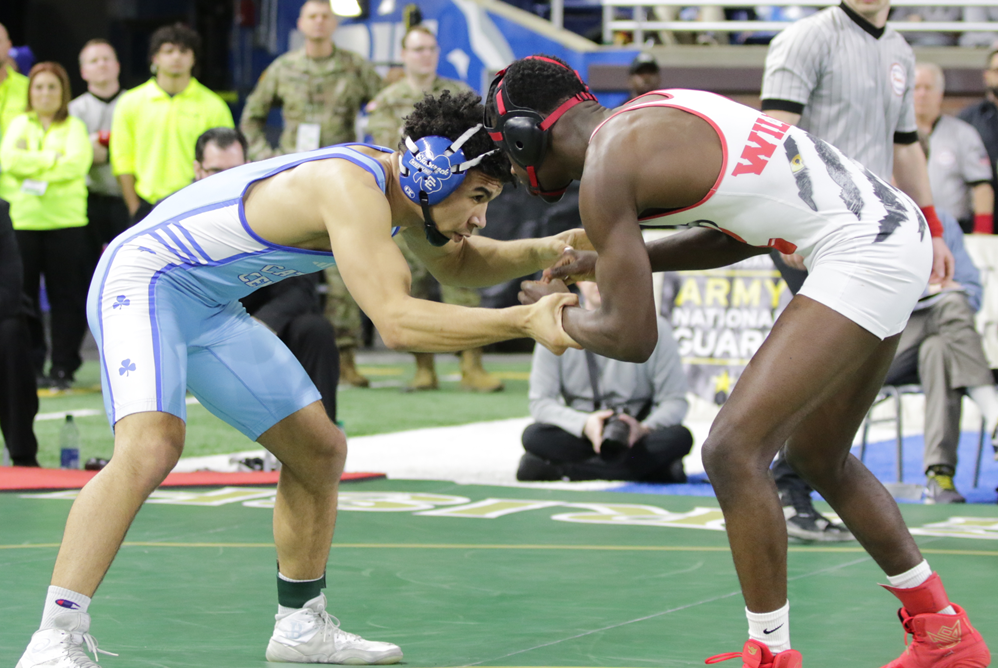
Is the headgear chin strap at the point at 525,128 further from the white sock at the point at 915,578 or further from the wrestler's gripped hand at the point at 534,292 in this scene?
the white sock at the point at 915,578

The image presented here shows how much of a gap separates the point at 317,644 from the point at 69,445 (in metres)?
3.80

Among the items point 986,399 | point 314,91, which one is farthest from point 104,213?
point 986,399

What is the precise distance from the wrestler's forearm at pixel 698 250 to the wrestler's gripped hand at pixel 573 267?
161 millimetres

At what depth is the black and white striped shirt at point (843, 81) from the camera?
4832mm

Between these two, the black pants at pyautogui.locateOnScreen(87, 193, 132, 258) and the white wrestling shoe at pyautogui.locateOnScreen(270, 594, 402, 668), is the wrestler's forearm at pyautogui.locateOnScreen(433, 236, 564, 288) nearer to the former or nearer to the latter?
the white wrestling shoe at pyautogui.locateOnScreen(270, 594, 402, 668)

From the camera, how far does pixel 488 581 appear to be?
432 centimetres

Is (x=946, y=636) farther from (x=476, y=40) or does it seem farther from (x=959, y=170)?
(x=476, y=40)

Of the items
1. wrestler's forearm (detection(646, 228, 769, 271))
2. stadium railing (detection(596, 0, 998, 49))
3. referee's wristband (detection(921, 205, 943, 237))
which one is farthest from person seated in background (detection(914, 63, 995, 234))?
wrestler's forearm (detection(646, 228, 769, 271))

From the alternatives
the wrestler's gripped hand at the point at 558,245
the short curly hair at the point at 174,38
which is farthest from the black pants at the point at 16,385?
the wrestler's gripped hand at the point at 558,245

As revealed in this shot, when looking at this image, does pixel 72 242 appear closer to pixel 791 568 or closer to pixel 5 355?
pixel 5 355

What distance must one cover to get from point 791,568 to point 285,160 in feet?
7.69

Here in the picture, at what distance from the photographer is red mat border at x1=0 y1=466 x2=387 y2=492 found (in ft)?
20.0

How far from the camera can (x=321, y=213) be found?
10.3 ft

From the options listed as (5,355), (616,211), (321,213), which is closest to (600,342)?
(616,211)
